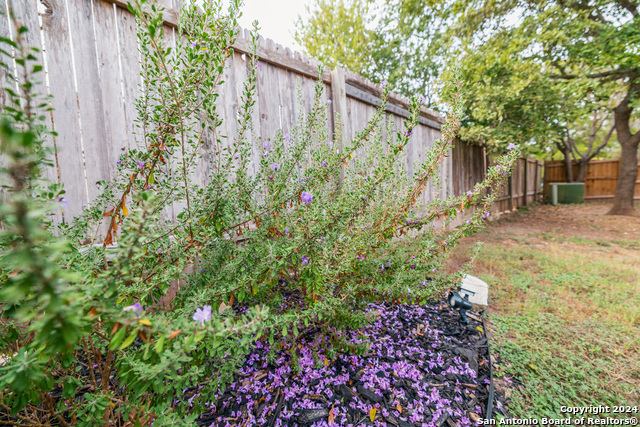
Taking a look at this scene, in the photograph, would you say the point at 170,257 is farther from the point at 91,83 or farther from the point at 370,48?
the point at 370,48

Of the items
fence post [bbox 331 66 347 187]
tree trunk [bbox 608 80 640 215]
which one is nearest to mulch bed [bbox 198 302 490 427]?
fence post [bbox 331 66 347 187]

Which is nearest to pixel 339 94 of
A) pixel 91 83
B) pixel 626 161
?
pixel 91 83

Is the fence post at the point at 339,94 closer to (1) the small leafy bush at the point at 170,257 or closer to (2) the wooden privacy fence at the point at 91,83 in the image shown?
(2) the wooden privacy fence at the point at 91,83

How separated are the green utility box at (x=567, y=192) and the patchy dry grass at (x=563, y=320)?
22.5 ft

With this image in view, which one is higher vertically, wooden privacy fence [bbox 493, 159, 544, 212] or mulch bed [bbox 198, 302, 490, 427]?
→ wooden privacy fence [bbox 493, 159, 544, 212]

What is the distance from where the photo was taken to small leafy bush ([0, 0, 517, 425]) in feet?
1.53

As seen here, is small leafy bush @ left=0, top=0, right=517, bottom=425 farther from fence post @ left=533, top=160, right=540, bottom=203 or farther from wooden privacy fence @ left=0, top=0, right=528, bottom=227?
fence post @ left=533, top=160, right=540, bottom=203

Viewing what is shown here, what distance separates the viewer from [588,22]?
5391 millimetres

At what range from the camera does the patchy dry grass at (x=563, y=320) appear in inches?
64.8

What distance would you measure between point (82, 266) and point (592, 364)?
2940 millimetres

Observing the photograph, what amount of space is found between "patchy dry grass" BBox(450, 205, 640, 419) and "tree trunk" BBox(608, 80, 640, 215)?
3.78m

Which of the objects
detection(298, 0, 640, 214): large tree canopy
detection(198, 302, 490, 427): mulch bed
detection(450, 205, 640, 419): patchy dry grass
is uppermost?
detection(298, 0, 640, 214): large tree canopy

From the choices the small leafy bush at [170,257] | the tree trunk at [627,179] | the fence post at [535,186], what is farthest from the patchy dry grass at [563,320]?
the fence post at [535,186]

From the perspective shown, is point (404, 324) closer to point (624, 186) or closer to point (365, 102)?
point (365, 102)
